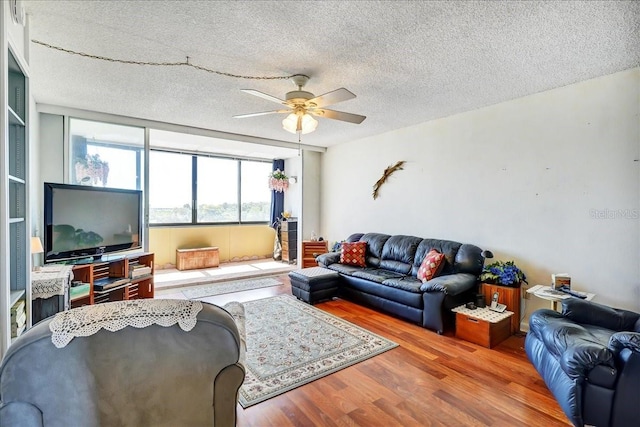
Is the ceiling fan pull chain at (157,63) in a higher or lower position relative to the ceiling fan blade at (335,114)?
higher

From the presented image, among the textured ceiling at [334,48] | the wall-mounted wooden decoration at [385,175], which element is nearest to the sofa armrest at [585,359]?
the textured ceiling at [334,48]

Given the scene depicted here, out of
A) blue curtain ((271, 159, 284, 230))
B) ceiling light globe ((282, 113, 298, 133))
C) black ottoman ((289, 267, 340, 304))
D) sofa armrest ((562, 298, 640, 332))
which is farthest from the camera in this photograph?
blue curtain ((271, 159, 284, 230))

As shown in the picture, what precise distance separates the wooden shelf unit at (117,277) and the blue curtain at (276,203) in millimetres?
3744

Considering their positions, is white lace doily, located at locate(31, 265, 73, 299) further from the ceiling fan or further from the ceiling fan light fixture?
the ceiling fan light fixture

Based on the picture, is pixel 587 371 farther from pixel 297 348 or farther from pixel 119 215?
pixel 119 215

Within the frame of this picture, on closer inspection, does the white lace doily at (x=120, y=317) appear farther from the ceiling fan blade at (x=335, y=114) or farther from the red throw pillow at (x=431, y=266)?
the red throw pillow at (x=431, y=266)

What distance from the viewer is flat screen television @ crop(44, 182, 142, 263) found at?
3.16 metres

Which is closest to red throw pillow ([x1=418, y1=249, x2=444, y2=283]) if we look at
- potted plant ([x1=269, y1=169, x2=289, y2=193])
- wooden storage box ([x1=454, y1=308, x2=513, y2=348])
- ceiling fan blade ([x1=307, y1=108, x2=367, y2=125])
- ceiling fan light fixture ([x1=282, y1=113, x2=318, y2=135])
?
wooden storage box ([x1=454, y1=308, x2=513, y2=348])

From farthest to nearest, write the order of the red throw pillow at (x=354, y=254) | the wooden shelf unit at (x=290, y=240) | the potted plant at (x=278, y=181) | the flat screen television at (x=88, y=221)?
the potted plant at (x=278, y=181) → the wooden shelf unit at (x=290, y=240) → the red throw pillow at (x=354, y=254) → the flat screen television at (x=88, y=221)

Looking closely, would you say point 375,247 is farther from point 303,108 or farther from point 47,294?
point 47,294

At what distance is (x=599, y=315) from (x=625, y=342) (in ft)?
2.46

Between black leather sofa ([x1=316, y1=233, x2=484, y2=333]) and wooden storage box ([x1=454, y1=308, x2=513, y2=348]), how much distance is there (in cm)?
19

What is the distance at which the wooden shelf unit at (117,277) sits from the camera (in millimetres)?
3352

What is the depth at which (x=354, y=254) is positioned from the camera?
4.84m
